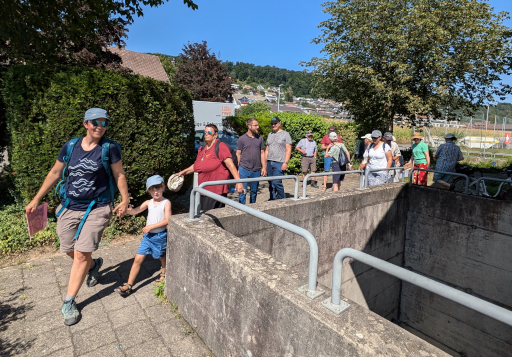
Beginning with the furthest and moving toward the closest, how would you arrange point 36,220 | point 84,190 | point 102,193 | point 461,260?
point 461,260, point 36,220, point 102,193, point 84,190

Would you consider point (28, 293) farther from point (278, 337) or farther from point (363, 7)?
point (363, 7)

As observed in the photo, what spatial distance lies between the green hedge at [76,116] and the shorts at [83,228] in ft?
6.19

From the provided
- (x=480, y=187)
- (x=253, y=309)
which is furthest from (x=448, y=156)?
(x=253, y=309)

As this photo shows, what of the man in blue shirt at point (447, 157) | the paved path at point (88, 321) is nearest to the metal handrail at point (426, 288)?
the paved path at point (88, 321)

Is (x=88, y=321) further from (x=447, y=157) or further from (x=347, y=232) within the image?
(x=447, y=157)

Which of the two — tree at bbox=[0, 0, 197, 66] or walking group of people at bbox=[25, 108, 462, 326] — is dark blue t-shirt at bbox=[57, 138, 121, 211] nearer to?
walking group of people at bbox=[25, 108, 462, 326]

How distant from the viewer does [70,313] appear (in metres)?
2.98

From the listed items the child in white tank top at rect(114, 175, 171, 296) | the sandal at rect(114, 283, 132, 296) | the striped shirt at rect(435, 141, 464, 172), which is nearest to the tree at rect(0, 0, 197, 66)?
the child in white tank top at rect(114, 175, 171, 296)

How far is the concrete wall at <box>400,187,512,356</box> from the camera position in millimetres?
6004

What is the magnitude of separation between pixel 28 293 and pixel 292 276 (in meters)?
2.96

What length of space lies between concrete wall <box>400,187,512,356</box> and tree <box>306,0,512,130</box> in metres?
12.0

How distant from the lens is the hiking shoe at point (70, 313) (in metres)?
2.94

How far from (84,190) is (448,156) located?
23.5 ft

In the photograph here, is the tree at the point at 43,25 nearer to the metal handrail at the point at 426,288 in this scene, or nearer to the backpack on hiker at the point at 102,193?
the backpack on hiker at the point at 102,193
